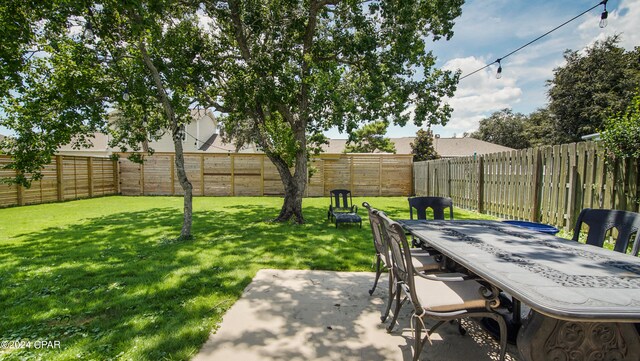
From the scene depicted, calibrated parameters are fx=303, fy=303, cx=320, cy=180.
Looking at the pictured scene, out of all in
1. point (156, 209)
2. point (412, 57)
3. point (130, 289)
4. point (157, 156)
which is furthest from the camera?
point (157, 156)

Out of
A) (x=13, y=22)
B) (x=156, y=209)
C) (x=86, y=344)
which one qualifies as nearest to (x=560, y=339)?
(x=86, y=344)

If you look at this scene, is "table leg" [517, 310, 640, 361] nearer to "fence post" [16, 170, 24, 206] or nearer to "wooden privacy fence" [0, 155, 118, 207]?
"wooden privacy fence" [0, 155, 118, 207]

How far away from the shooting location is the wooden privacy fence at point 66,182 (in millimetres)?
10045

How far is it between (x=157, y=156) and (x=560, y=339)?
1566 cm

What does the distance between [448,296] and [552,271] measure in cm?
A: 60

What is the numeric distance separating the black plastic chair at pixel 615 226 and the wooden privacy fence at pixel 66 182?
13.7 metres

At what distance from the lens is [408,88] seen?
25.5ft

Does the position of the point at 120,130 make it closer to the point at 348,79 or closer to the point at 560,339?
the point at 348,79

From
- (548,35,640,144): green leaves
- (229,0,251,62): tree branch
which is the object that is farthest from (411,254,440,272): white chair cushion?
(548,35,640,144): green leaves

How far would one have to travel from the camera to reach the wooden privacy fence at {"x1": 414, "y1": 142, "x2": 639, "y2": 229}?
4.59 meters

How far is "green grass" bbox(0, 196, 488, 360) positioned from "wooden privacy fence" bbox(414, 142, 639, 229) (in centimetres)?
367

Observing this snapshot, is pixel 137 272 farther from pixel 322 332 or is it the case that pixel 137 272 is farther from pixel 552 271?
pixel 552 271

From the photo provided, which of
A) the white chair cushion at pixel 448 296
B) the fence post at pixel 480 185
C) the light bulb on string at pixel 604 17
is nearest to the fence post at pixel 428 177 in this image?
the fence post at pixel 480 185

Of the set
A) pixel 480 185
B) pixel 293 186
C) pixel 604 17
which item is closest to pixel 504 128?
pixel 480 185
